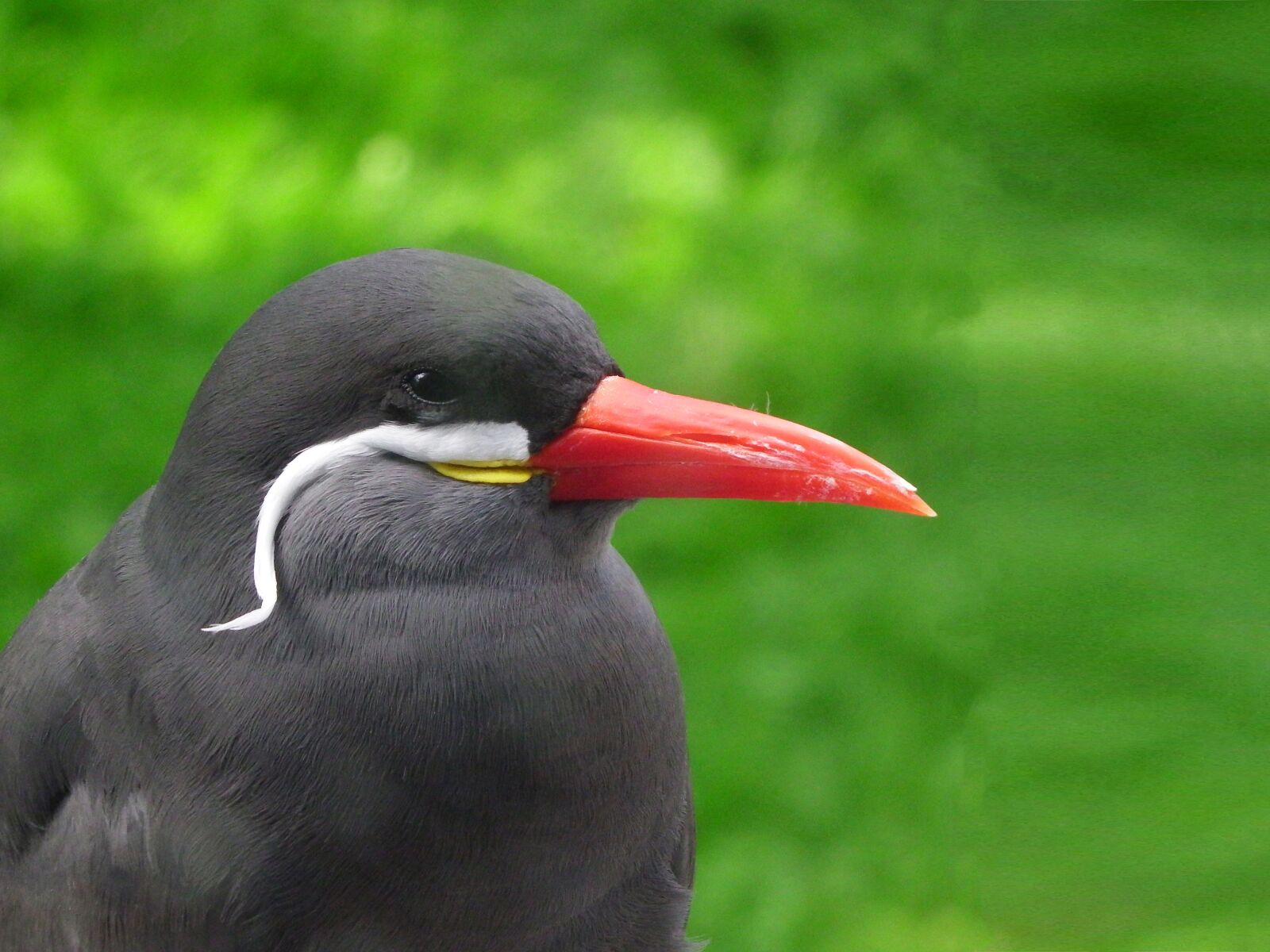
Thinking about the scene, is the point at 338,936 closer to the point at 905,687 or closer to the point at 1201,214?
the point at 1201,214

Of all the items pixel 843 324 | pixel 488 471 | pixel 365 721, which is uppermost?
pixel 488 471

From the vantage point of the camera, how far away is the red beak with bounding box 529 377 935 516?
66.4 inches

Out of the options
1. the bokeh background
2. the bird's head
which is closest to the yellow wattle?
the bird's head

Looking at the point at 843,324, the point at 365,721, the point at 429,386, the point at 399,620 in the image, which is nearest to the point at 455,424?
the point at 429,386

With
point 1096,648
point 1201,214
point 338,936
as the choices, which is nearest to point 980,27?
point 1201,214

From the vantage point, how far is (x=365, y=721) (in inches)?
67.8

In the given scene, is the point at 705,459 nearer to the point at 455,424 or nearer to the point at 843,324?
the point at 455,424

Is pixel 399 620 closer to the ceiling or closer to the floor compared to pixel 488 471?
closer to the floor

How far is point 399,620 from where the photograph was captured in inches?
67.5

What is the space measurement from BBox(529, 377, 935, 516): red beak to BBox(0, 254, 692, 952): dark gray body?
0.20 feet

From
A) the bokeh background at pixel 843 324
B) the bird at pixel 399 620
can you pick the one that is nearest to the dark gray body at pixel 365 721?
the bird at pixel 399 620

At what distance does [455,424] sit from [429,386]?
5cm

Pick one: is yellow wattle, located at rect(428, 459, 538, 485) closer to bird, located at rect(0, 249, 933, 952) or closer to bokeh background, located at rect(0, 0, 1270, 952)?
bird, located at rect(0, 249, 933, 952)

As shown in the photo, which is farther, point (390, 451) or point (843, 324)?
point (843, 324)
